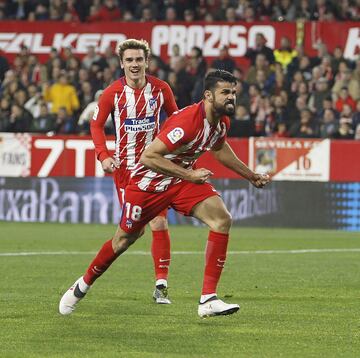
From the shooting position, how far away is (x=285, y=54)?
25.2m

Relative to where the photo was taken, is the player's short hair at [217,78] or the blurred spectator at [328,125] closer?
the player's short hair at [217,78]

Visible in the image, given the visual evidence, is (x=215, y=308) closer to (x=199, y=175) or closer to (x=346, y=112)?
(x=199, y=175)

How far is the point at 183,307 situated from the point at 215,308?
107 cm

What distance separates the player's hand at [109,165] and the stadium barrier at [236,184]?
1122cm

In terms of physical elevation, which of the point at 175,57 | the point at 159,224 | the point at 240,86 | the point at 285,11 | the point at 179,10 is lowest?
the point at 159,224

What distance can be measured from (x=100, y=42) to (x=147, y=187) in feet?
59.3

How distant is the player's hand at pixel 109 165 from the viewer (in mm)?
10898

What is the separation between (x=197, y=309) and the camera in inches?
410

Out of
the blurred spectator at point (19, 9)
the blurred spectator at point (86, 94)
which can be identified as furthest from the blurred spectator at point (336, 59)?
the blurred spectator at point (19, 9)

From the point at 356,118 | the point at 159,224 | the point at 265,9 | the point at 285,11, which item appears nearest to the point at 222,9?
the point at 265,9

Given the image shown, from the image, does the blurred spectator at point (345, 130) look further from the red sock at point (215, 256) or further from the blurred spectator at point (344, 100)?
the red sock at point (215, 256)

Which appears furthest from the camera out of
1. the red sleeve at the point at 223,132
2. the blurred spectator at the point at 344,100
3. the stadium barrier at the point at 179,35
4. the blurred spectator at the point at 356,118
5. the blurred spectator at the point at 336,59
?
the stadium barrier at the point at 179,35

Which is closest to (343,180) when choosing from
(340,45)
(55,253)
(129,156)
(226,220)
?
(340,45)

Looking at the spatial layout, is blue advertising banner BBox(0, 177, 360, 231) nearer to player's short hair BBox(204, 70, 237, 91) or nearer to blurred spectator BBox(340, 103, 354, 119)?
blurred spectator BBox(340, 103, 354, 119)
